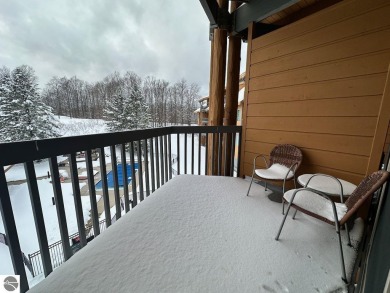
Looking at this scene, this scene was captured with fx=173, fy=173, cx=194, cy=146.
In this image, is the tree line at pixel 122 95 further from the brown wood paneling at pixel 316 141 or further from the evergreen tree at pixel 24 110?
the brown wood paneling at pixel 316 141

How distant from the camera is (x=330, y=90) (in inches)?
79.0

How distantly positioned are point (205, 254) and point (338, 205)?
1219 mm

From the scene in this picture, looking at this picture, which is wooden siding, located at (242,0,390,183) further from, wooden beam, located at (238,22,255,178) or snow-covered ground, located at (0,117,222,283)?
snow-covered ground, located at (0,117,222,283)

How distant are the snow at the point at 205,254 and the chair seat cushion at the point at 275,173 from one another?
383 mm

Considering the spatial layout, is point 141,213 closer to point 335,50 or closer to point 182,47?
point 335,50

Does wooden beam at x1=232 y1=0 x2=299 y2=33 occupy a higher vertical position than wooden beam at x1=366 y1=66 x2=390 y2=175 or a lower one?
higher

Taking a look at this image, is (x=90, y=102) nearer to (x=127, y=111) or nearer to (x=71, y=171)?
(x=127, y=111)

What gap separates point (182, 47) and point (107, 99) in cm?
646

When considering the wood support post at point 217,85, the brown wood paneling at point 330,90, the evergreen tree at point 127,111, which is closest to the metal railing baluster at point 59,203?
the wood support post at point 217,85

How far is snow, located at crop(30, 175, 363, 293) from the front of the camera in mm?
1056

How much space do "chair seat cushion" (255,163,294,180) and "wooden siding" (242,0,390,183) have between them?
28 centimetres

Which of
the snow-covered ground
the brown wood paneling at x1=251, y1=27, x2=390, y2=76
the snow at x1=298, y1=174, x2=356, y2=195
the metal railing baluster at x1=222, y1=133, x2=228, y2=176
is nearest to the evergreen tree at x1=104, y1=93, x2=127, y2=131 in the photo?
the snow-covered ground

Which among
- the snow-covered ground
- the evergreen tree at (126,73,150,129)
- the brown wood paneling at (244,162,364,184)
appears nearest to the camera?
the brown wood paneling at (244,162,364,184)

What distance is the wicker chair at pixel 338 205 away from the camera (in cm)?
112
